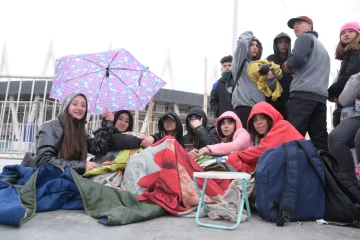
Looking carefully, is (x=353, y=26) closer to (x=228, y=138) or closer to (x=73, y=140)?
(x=228, y=138)

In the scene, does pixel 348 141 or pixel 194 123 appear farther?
pixel 194 123

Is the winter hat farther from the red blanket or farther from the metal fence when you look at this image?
the metal fence

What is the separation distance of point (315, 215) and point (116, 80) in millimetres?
2842

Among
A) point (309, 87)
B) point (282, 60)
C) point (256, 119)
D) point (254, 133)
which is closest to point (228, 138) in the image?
point (254, 133)

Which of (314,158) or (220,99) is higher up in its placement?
(220,99)

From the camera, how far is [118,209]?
1.85 metres

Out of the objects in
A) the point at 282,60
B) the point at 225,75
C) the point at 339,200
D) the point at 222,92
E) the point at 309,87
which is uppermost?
the point at 282,60

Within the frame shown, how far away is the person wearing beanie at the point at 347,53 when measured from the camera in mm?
2816

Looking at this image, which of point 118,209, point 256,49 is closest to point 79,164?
point 118,209

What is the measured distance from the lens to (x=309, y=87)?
111 inches

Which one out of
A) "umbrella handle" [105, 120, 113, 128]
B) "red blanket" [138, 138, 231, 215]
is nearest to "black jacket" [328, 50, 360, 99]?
"red blanket" [138, 138, 231, 215]

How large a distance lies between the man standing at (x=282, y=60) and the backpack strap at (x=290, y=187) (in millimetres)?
1499

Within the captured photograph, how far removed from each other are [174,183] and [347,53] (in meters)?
2.10

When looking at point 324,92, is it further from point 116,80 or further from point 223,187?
point 116,80
